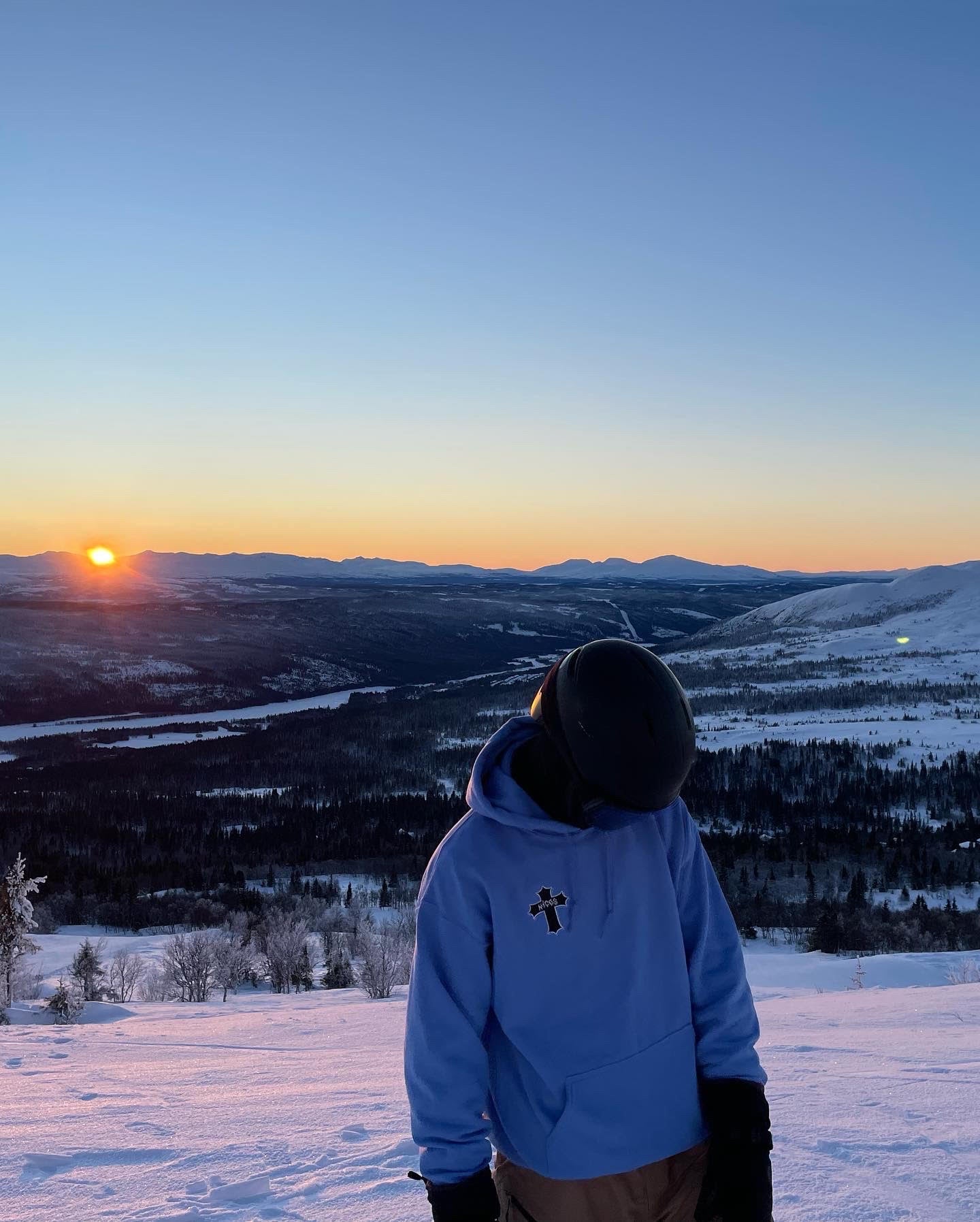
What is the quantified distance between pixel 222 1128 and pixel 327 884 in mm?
40487

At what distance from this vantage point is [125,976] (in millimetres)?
20344

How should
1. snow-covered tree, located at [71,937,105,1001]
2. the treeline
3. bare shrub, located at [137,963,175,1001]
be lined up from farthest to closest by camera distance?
the treeline < bare shrub, located at [137,963,175,1001] < snow-covered tree, located at [71,937,105,1001]

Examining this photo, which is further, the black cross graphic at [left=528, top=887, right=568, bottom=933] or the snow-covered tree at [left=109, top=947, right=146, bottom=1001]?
the snow-covered tree at [left=109, top=947, right=146, bottom=1001]

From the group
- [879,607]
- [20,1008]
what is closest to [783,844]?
[20,1008]

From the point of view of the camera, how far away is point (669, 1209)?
2145mm

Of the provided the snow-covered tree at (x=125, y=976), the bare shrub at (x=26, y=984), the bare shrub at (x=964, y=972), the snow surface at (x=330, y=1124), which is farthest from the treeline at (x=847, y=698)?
the snow surface at (x=330, y=1124)

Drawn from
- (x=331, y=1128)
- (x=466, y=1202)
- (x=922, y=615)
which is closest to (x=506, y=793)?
(x=466, y=1202)

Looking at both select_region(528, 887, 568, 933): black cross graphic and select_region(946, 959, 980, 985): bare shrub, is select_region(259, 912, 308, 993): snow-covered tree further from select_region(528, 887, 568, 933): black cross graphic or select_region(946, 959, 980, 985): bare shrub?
select_region(528, 887, 568, 933): black cross graphic

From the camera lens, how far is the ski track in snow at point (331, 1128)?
356cm

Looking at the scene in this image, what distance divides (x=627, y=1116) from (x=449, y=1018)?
0.50 meters

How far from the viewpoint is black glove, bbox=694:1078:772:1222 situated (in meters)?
2.11

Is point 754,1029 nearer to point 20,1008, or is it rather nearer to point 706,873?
point 706,873

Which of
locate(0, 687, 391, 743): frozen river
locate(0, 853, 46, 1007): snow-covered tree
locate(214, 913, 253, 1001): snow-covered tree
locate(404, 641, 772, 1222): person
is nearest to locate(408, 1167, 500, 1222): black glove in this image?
locate(404, 641, 772, 1222): person

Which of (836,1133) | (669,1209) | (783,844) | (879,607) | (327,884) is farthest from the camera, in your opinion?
(879,607)
